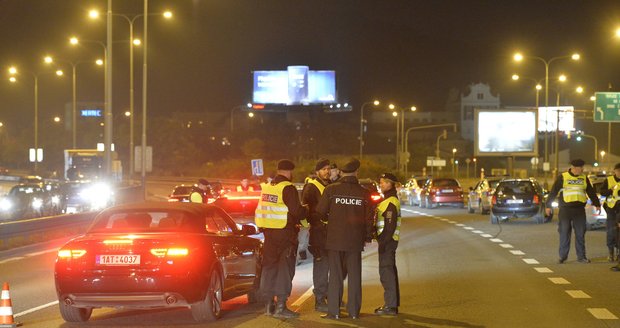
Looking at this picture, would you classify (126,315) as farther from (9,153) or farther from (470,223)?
(9,153)

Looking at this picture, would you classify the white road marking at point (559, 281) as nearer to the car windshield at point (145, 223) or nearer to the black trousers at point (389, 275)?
the black trousers at point (389, 275)

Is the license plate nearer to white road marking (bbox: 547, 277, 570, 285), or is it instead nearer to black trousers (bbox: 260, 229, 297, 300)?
black trousers (bbox: 260, 229, 297, 300)

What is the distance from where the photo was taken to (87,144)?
367 ft

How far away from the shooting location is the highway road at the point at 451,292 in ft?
36.0

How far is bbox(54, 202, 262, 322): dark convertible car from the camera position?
10.1 meters

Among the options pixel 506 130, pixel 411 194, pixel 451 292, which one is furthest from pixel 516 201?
pixel 506 130

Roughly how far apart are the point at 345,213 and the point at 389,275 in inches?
38.7

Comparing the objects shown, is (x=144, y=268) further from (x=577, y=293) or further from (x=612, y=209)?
(x=612, y=209)

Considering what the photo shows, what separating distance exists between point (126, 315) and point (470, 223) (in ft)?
70.0

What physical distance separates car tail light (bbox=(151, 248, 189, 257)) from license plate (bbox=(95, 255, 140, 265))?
190mm

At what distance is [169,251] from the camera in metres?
10.2

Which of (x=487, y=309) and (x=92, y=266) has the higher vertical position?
(x=92, y=266)

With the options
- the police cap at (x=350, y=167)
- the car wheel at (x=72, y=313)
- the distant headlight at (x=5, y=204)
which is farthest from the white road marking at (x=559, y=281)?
the distant headlight at (x=5, y=204)

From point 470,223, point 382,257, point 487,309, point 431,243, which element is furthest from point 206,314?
point 470,223
